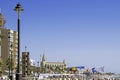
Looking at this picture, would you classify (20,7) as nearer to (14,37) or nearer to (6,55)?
(6,55)

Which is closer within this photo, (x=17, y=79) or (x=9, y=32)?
(x=17, y=79)

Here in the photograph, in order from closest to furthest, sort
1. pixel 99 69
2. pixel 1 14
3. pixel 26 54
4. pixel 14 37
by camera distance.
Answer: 1. pixel 99 69
2. pixel 1 14
3. pixel 26 54
4. pixel 14 37

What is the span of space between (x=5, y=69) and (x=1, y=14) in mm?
62332

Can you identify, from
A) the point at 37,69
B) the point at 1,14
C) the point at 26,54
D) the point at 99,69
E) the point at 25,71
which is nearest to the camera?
the point at 99,69

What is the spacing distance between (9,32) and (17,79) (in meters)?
130

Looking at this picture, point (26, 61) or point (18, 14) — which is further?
point (26, 61)

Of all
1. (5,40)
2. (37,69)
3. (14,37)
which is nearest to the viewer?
(5,40)

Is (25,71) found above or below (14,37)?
below

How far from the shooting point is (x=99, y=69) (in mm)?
67125

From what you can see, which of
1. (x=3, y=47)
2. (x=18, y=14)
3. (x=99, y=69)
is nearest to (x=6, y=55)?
(x=3, y=47)

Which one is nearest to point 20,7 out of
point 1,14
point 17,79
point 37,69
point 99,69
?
point 17,79

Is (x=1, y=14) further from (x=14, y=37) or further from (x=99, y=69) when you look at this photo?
(x=14, y=37)

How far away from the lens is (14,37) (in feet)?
526

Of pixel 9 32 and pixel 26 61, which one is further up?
pixel 9 32
